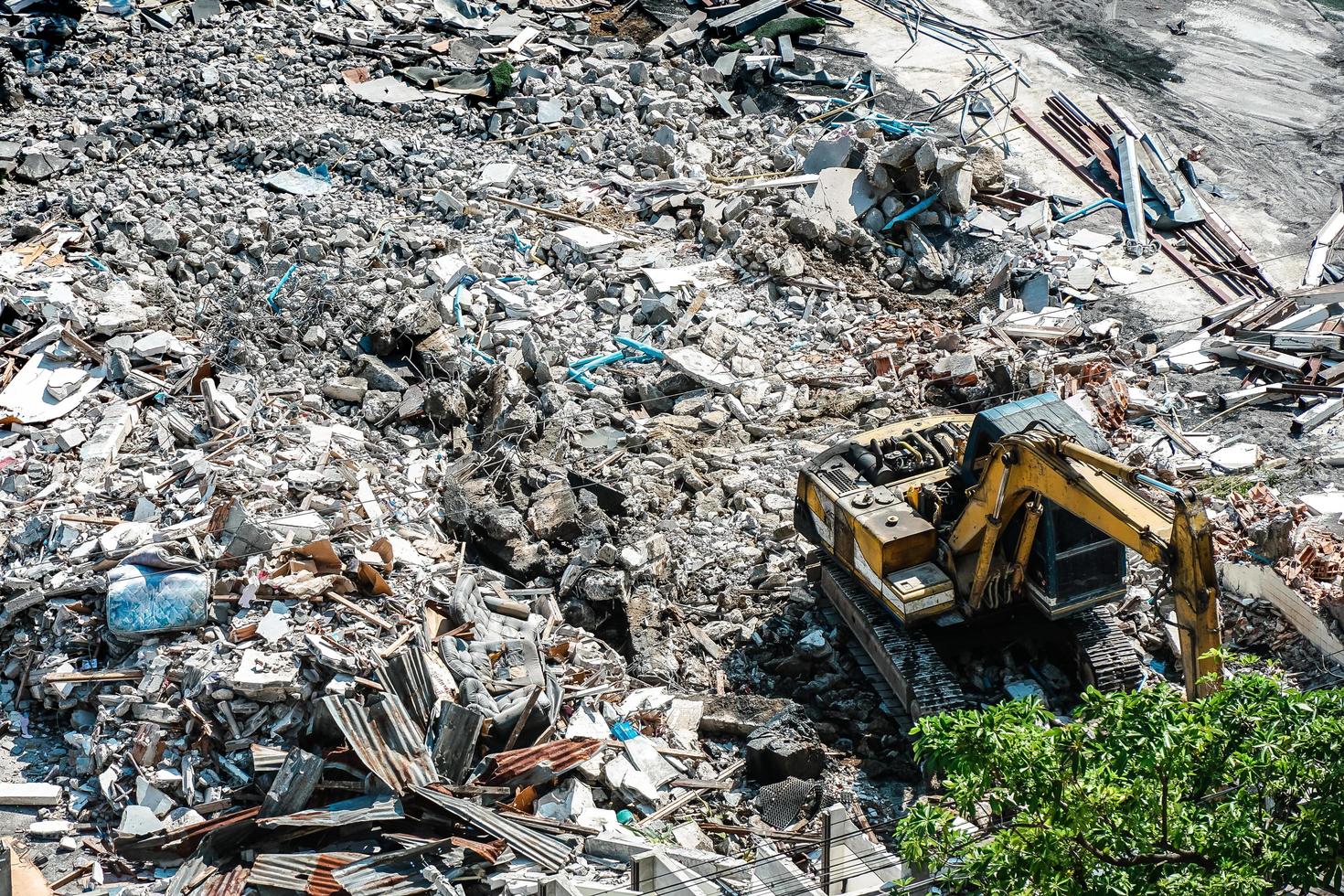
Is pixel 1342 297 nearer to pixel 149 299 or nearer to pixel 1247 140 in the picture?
pixel 1247 140

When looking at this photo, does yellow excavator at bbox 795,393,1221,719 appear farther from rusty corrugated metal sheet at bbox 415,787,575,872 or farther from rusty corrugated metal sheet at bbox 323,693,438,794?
rusty corrugated metal sheet at bbox 323,693,438,794

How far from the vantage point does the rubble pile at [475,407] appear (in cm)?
961

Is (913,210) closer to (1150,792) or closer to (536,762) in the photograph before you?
(536,762)

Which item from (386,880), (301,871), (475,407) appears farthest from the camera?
(475,407)

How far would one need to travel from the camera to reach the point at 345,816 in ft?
30.0

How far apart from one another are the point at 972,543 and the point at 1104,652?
142 centimetres

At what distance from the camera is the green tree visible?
595cm

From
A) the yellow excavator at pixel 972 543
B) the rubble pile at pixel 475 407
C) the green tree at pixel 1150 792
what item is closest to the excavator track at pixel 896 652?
the yellow excavator at pixel 972 543

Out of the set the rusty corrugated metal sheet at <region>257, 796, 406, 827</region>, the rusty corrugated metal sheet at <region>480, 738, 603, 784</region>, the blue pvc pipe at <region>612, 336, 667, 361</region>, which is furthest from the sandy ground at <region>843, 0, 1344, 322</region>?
the rusty corrugated metal sheet at <region>257, 796, 406, 827</region>

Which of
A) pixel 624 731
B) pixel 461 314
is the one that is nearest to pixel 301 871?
pixel 624 731

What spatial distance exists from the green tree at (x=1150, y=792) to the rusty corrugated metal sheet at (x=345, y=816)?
14.1 ft

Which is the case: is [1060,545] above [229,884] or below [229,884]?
above

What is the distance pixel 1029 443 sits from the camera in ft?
30.7

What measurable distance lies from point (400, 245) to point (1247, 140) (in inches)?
523
